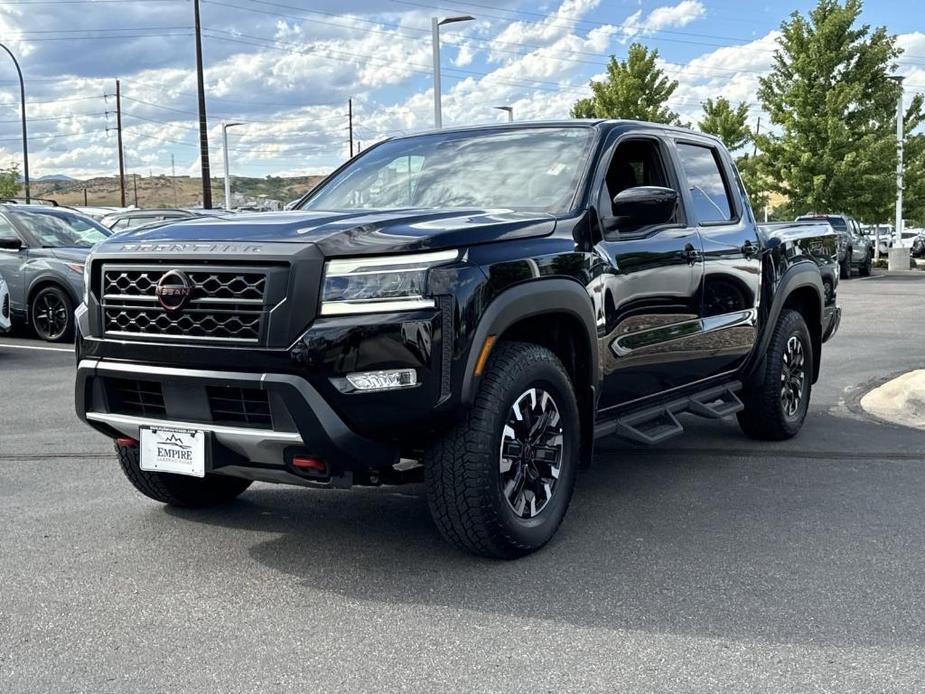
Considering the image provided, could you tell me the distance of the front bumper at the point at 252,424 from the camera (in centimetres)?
378

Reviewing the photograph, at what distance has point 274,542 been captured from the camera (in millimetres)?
4629

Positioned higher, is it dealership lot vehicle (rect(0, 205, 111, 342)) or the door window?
the door window

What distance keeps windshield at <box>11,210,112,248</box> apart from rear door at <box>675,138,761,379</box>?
865cm

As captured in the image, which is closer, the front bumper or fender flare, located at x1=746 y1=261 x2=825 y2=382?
the front bumper

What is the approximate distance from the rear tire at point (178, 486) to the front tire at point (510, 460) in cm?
137

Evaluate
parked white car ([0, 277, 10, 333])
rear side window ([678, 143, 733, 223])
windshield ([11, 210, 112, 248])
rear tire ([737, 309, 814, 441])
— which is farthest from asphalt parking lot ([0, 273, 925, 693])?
windshield ([11, 210, 112, 248])

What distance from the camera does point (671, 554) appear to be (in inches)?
173

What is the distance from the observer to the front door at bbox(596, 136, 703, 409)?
4867 millimetres

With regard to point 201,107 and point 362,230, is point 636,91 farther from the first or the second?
point 362,230

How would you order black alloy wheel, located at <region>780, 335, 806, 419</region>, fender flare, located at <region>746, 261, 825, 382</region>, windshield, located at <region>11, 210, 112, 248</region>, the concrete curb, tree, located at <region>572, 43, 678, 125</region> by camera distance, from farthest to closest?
tree, located at <region>572, 43, 678, 125</region> < windshield, located at <region>11, 210, 112, 248</region> < the concrete curb < black alloy wheel, located at <region>780, 335, 806, 419</region> < fender flare, located at <region>746, 261, 825, 382</region>

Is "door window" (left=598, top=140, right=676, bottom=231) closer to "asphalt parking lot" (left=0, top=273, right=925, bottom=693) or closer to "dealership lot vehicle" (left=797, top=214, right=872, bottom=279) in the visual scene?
"asphalt parking lot" (left=0, top=273, right=925, bottom=693)

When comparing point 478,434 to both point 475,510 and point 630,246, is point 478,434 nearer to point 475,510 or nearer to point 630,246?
point 475,510

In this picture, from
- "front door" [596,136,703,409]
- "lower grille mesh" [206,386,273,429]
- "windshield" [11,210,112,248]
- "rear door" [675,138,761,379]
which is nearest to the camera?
"lower grille mesh" [206,386,273,429]

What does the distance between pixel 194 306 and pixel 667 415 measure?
8.68 feet
